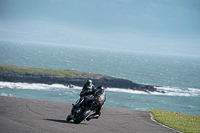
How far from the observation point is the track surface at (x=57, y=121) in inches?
406

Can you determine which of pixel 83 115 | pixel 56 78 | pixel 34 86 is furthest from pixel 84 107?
pixel 56 78

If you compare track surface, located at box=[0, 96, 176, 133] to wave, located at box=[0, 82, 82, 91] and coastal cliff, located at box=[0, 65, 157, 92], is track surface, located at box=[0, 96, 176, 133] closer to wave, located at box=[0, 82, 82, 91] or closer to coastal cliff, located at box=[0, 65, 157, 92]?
wave, located at box=[0, 82, 82, 91]

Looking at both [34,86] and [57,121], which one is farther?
[34,86]

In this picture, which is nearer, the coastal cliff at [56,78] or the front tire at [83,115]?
the front tire at [83,115]

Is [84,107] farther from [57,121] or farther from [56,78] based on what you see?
[56,78]

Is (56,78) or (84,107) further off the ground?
(84,107)

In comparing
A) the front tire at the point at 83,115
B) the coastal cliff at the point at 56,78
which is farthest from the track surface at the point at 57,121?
the coastal cliff at the point at 56,78

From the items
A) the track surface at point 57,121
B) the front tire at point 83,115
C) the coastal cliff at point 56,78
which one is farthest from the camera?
the coastal cliff at point 56,78

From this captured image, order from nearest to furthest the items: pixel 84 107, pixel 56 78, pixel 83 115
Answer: pixel 83 115, pixel 84 107, pixel 56 78

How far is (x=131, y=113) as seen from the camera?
16406mm

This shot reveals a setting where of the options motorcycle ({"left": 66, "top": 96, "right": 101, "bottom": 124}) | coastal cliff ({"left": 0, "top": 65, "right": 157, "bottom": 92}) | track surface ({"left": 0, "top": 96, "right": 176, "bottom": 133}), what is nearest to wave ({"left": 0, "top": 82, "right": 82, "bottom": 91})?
coastal cliff ({"left": 0, "top": 65, "right": 157, "bottom": 92})

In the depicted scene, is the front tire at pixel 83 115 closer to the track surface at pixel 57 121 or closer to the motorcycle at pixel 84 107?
the motorcycle at pixel 84 107

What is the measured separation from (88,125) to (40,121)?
204 centimetres

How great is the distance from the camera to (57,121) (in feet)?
39.8
